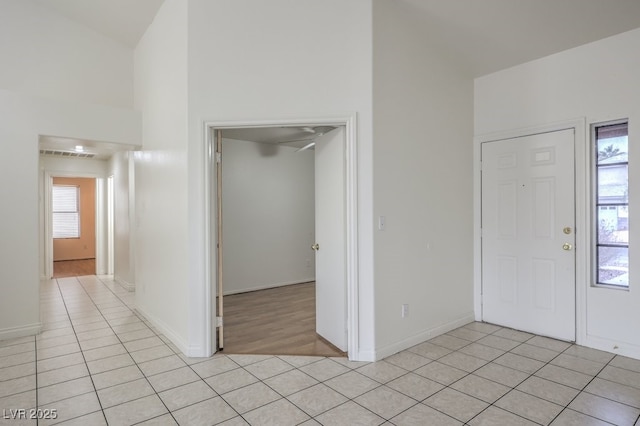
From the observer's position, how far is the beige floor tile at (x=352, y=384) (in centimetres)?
261

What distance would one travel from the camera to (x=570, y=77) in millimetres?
3553

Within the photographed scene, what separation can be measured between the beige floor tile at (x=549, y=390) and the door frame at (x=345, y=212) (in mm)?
1328

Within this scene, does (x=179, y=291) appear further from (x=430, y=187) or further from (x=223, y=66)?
(x=430, y=187)

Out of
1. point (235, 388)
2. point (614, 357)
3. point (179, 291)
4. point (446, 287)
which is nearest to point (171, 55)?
point (179, 291)

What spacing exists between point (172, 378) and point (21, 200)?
2804 mm

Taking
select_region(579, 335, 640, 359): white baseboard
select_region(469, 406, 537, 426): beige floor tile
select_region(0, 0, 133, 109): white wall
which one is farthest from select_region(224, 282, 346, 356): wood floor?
select_region(0, 0, 133, 109): white wall

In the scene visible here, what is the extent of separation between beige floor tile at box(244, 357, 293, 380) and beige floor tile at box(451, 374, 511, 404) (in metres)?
1.36

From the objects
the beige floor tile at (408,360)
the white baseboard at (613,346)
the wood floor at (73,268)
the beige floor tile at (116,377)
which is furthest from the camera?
the wood floor at (73,268)

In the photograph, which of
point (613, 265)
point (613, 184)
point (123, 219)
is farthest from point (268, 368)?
point (123, 219)

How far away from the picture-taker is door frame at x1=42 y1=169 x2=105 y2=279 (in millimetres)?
7254

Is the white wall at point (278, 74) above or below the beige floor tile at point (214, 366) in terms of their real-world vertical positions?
above

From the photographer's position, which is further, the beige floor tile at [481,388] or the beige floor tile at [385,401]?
the beige floor tile at [481,388]

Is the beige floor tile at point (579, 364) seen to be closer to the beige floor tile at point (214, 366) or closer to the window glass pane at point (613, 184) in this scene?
the window glass pane at point (613, 184)

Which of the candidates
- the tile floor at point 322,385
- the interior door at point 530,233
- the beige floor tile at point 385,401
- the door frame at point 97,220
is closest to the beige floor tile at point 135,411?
the tile floor at point 322,385
